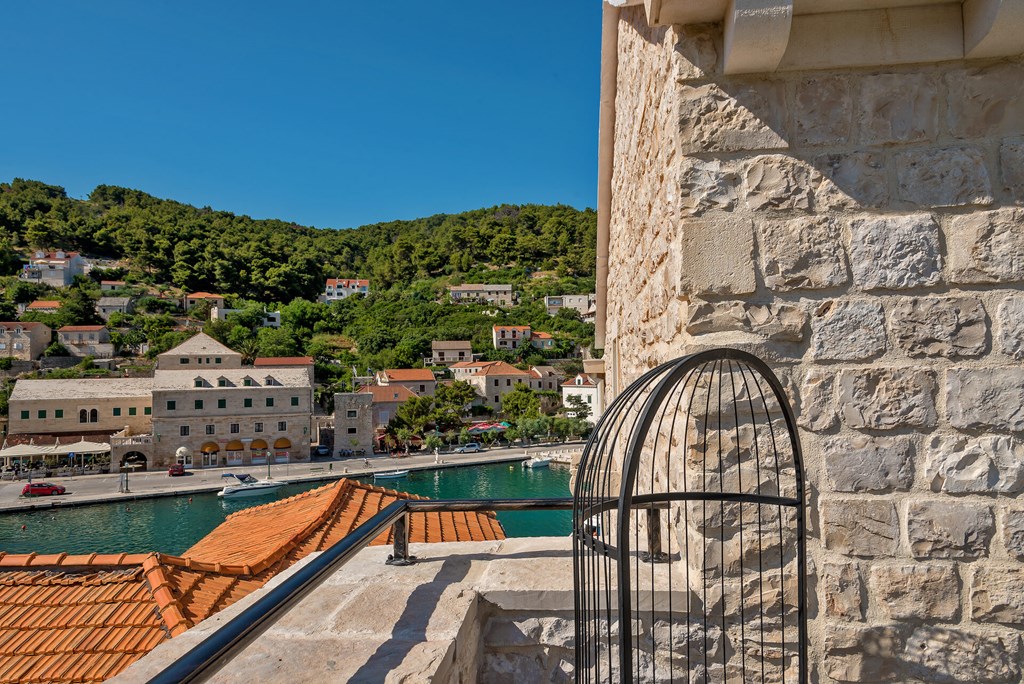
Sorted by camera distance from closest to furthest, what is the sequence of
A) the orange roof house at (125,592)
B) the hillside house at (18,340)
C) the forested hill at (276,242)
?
1. the orange roof house at (125,592)
2. the hillside house at (18,340)
3. the forested hill at (276,242)

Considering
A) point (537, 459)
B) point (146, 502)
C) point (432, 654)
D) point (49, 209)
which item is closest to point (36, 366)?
point (146, 502)

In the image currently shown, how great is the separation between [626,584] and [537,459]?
30363 millimetres

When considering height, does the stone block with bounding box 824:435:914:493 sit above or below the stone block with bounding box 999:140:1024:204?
below

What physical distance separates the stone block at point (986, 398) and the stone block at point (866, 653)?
24.9 inches

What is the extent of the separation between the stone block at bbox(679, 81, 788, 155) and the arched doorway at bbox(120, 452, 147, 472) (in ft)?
119

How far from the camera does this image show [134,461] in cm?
3123

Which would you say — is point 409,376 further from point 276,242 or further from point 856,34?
point 276,242

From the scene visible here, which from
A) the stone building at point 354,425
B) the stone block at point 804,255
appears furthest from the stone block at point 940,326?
the stone building at point 354,425

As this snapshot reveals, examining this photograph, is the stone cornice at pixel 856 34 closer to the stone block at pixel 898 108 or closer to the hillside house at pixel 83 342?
the stone block at pixel 898 108

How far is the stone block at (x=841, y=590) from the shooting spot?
1614mm

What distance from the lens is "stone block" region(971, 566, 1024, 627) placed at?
5.21 feet

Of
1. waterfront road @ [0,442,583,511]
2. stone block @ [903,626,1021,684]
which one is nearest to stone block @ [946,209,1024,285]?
stone block @ [903,626,1021,684]

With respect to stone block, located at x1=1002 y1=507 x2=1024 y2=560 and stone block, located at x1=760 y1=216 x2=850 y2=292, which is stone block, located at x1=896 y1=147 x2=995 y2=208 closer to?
stone block, located at x1=760 y1=216 x2=850 y2=292

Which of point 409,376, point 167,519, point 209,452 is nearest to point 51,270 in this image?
point 209,452
